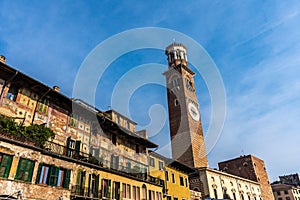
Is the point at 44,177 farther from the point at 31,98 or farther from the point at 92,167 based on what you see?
the point at 31,98

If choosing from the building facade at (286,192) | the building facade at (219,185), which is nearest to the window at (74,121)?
the building facade at (219,185)

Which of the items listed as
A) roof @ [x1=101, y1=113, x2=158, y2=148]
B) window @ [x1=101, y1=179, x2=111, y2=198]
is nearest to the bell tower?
roof @ [x1=101, y1=113, x2=158, y2=148]

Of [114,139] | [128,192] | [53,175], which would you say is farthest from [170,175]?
[53,175]

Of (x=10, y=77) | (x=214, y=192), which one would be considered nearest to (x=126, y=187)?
(x=10, y=77)

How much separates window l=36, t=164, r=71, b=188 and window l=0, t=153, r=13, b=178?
2204 millimetres

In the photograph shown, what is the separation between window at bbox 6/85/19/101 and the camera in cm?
1771

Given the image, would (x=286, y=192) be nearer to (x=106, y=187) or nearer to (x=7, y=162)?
(x=106, y=187)

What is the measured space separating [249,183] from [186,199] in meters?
30.3

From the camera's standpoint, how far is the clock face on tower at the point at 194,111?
56.7 meters

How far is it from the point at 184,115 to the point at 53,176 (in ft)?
134

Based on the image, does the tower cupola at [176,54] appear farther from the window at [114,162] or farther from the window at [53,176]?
the window at [53,176]

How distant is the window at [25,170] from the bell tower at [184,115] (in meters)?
37.2

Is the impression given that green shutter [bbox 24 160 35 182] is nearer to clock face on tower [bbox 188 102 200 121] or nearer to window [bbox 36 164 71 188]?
window [bbox 36 164 71 188]

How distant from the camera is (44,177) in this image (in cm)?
Answer: 1709
